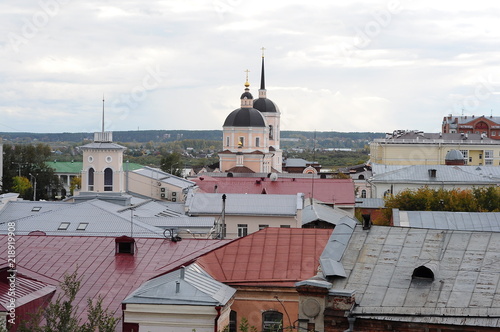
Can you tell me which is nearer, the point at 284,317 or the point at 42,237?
the point at 284,317

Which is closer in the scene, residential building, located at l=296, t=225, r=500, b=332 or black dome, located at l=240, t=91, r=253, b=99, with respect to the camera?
residential building, located at l=296, t=225, r=500, b=332

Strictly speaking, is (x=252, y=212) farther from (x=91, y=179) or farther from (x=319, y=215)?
(x=91, y=179)

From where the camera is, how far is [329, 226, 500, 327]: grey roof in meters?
13.0

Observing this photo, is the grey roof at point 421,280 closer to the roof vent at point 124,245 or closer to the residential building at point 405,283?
the residential building at point 405,283

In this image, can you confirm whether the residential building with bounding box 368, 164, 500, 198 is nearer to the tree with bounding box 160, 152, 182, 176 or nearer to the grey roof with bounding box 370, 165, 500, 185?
the grey roof with bounding box 370, 165, 500, 185

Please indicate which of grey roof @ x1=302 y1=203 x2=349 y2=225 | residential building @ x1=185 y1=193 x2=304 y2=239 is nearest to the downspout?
residential building @ x1=185 y1=193 x2=304 y2=239

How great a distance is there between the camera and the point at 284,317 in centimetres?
1802

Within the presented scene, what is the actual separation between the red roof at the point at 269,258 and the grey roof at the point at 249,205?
21.0 m

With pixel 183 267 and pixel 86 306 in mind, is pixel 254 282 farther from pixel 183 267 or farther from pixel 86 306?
pixel 86 306

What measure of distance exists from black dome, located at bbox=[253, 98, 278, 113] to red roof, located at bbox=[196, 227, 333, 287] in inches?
3672

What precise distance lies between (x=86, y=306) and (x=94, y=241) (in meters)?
4.31

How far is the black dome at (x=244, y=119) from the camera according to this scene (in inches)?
3829

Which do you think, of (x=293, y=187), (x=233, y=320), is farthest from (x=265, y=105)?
(x=233, y=320)

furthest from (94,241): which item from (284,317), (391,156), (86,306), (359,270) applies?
(391,156)
